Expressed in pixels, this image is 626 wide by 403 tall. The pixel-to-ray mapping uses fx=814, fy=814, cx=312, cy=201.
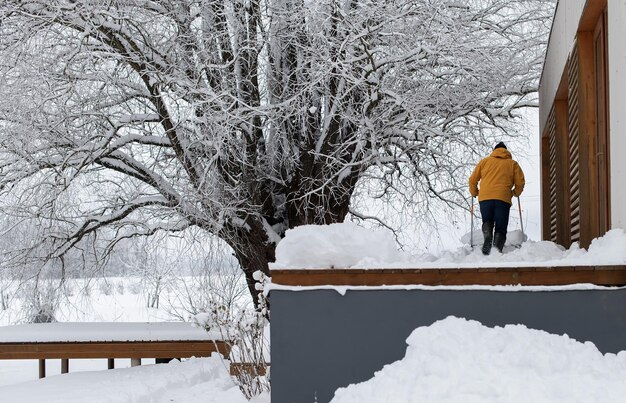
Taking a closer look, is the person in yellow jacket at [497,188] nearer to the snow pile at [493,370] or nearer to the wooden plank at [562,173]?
the wooden plank at [562,173]

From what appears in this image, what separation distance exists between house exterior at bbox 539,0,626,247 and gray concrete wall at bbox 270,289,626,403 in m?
0.71

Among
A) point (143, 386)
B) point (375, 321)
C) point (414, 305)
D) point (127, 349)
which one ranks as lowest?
point (143, 386)

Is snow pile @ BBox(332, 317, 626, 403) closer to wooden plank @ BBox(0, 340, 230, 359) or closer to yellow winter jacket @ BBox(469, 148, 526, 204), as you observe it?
yellow winter jacket @ BBox(469, 148, 526, 204)

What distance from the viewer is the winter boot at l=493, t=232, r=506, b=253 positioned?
9.55 meters

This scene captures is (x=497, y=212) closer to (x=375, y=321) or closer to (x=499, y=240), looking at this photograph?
(x=499, y=240)

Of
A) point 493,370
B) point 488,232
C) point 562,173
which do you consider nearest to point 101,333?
point 488,232

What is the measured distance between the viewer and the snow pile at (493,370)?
444cm

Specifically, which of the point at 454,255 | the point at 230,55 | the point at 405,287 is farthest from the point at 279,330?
the point at 230,55

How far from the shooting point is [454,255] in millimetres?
9734

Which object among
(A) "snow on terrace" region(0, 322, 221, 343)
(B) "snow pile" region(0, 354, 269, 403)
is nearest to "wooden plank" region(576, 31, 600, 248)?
(B) "snow pile" region(0, 354, 269, 403)

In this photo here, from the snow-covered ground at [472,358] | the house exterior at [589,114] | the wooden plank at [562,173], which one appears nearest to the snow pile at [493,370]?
the snow-covered ground at [472,358]

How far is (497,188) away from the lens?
9.42 m

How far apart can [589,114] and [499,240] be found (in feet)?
9.54

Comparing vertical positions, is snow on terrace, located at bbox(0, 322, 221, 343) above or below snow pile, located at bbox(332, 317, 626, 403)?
below
